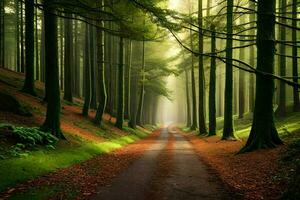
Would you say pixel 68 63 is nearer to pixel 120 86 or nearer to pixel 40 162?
pixel 120 86

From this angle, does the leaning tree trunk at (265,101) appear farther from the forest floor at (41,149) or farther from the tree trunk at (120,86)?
the tree trunk at (120,86)

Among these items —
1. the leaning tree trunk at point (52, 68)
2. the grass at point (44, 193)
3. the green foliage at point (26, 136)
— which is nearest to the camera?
the grass at point (44, 193)

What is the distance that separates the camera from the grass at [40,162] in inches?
349

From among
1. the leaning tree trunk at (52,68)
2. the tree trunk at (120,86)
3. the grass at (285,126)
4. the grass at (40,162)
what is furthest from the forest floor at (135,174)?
the tree trunk at (120,86)

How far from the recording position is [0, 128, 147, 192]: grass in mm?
8859

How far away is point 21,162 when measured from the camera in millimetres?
10086

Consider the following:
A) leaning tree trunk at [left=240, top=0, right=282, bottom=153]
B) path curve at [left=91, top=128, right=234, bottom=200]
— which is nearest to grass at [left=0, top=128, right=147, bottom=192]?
path curve at [left=91, top=128, right=234, bottom=200]

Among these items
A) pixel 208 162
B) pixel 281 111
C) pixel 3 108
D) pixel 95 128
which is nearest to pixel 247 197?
pixel 208 162

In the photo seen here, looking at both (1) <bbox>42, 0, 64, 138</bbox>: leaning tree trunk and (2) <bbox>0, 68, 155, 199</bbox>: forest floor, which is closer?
(2) <bbox>0, 68, 155, 199</bbox>: forest floor

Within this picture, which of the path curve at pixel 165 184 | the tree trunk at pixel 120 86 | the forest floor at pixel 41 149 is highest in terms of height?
the tree trunk at pixel 120 86

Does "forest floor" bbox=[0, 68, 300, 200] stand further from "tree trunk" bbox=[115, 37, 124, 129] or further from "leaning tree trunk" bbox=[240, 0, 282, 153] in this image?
"tree trunk" bbox=[115, 37, 124, 129]

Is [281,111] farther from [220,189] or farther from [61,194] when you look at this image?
[61,194]

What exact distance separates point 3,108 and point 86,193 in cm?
922

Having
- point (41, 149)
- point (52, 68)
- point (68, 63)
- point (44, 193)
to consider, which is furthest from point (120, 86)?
point (44, 193)
